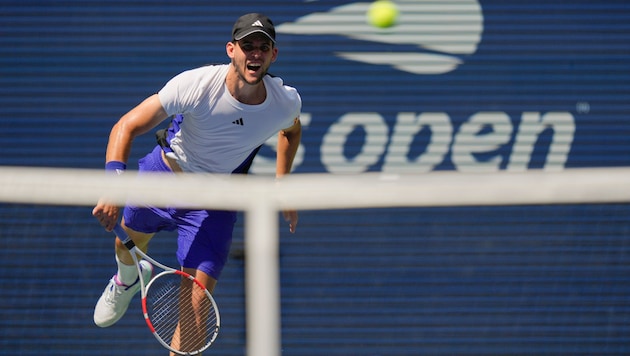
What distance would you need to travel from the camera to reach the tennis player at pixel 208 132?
4781 mm

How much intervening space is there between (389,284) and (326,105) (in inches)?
152

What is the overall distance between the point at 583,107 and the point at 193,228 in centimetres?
364

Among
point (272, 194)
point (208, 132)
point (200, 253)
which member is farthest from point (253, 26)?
point (272, 194)

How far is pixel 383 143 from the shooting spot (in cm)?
748

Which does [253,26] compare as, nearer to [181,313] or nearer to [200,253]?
[200,253]

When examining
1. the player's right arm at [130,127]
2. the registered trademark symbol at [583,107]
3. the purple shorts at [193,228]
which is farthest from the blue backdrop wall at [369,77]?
the player's right arm at [130,127]

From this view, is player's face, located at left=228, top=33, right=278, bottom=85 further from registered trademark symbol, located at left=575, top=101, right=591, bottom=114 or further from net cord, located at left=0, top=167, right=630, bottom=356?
registered trademark symbol, located at left=575, top=101, right=591, bottom=114

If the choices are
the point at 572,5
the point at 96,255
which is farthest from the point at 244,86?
the point at 572,5

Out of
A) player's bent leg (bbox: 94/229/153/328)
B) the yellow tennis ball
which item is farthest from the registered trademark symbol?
player's bent leg (bbox: 94/229/153/328)

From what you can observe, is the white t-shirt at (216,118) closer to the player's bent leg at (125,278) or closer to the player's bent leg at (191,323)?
the player's bent leg at (125,278)

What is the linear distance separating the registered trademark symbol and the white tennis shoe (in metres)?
3.62

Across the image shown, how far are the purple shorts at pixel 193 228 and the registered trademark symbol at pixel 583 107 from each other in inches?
134

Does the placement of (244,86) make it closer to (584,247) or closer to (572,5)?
(584,247)

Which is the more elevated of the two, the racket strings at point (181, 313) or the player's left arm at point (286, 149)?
the player's left arm at point (286, 149)
